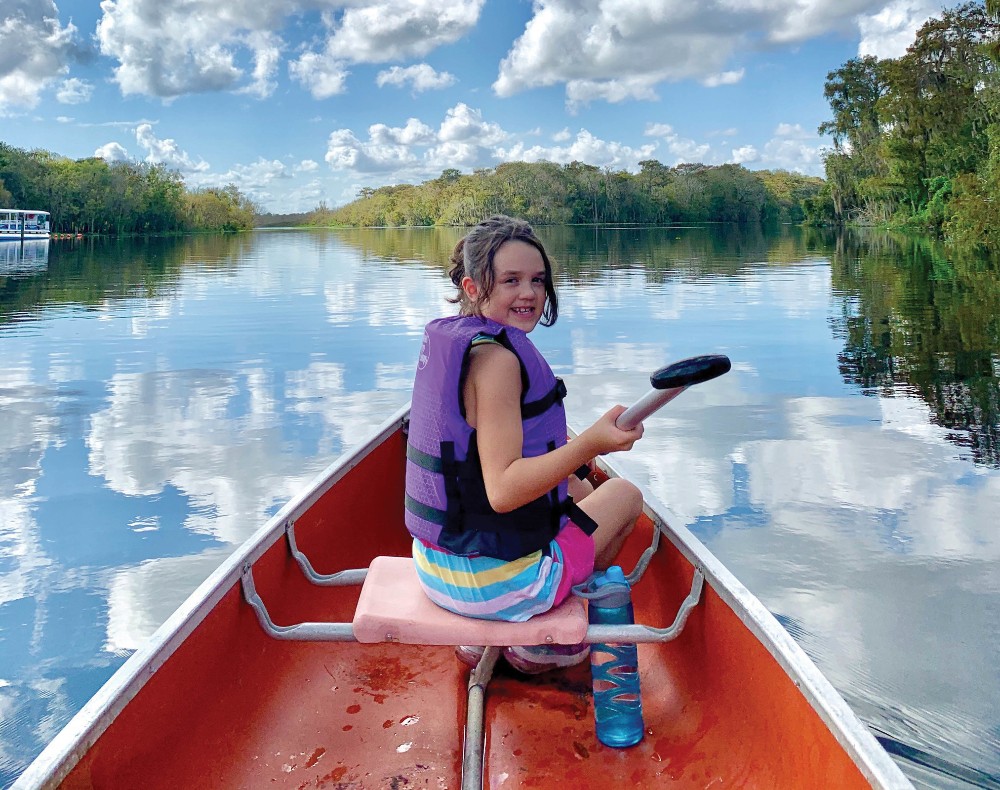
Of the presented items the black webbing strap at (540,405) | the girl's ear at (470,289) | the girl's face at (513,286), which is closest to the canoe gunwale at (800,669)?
the black webbing strap at (540,405)

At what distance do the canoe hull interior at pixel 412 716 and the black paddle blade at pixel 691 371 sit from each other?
0.83 meters

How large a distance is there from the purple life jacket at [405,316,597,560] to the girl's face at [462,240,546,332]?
0.29ft

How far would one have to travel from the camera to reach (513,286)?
97.0 inches

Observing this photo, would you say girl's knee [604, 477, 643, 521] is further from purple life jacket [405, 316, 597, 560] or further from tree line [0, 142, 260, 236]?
tree line [0, 142, 260, 236]

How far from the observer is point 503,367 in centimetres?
223

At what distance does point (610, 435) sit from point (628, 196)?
130650 millimetres

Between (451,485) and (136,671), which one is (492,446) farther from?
(136,671)

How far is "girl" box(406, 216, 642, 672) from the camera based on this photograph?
7.31 feet

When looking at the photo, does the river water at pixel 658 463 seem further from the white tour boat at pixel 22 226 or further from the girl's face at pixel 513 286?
the white tour boat at pixel 22 226

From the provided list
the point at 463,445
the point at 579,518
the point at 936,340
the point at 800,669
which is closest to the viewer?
the point at 800,669

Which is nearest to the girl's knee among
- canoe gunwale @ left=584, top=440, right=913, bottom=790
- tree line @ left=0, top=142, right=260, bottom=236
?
canoe gunwale @ left=584, top=440, right=913, bottom=790

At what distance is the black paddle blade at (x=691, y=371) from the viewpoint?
177cm

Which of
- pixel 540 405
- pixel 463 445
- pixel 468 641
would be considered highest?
pixel 540 405

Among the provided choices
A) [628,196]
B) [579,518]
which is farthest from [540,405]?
[628,196]
